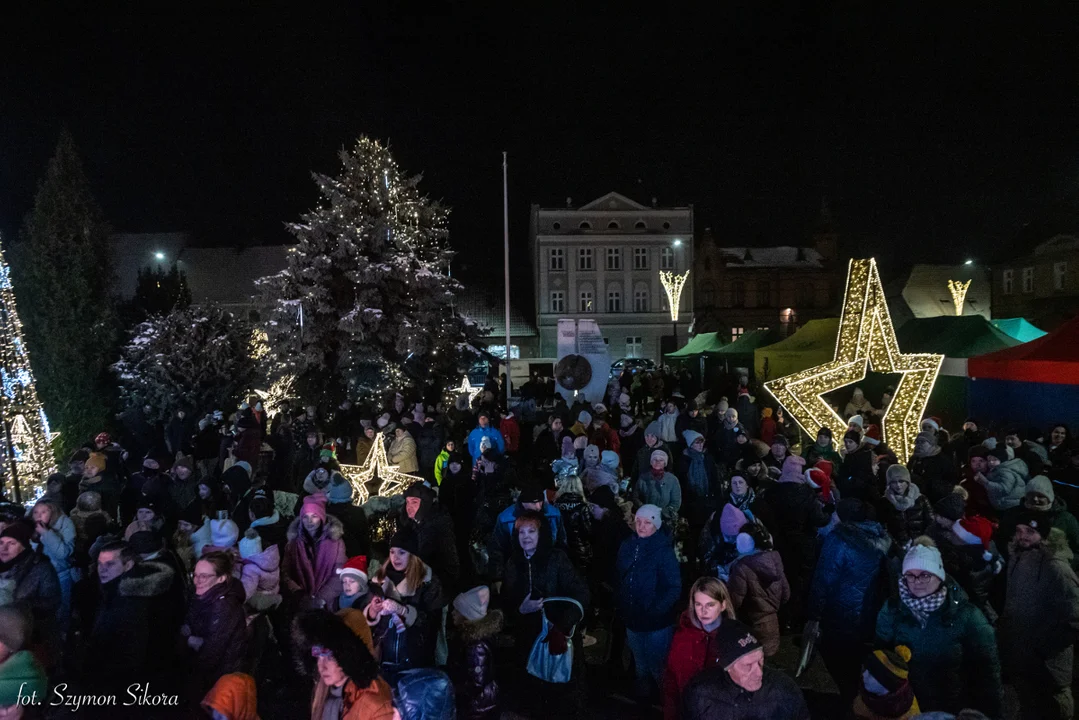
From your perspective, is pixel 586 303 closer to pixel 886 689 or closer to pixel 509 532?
pixel 509 532

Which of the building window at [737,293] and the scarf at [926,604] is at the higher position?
the building window at [737,293]

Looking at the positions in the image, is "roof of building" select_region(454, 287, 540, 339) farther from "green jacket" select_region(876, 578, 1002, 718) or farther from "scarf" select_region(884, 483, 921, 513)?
"green jacket" select_region(876, 578, 1002, 718)

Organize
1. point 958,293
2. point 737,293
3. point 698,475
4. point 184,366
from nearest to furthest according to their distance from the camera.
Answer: point 698,475 < point 184,366 < point 958,293 < point 737,293

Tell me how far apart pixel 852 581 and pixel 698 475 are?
10.5ft

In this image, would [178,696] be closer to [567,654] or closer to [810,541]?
[567,654]

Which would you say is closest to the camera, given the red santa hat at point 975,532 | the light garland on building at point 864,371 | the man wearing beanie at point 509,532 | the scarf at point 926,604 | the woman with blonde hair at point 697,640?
the woman with blonde hair at point 697,640

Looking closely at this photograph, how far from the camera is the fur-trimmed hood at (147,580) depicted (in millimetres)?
3807

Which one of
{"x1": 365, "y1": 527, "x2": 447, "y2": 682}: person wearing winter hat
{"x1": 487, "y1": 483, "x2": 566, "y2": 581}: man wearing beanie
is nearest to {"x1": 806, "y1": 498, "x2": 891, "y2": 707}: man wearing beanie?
{"x1": 487, "y1": 483, "x2": 566, "y2": 581}: man wearing beanie

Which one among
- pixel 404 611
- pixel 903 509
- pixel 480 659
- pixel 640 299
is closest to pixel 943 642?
pixel 903 509

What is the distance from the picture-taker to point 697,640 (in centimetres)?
333

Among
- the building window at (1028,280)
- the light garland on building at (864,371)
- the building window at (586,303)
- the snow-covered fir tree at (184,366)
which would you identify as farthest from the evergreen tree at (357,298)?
the building window at (1028,280)

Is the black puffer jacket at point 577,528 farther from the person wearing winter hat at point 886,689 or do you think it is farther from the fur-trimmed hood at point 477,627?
the person wearing winter hat at point 886,689

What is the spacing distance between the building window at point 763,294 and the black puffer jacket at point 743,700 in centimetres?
4695

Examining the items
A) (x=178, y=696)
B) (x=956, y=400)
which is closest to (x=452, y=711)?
(x=178, y=696)
